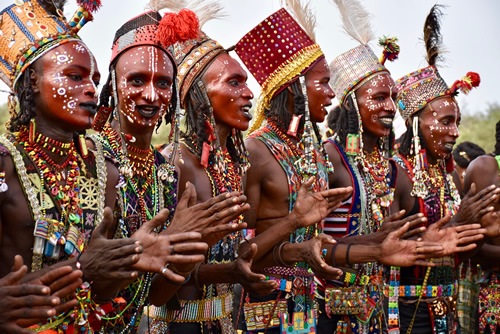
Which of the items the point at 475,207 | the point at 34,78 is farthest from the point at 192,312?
the point at 475,207

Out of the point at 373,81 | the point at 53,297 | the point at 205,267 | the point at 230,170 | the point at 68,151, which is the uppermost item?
the point at 373,81

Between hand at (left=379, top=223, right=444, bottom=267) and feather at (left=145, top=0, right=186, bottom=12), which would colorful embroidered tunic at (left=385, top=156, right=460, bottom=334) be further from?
feather at (left=145, top=0, right=186, bottom=12)

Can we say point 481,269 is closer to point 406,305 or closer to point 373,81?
point 406,305

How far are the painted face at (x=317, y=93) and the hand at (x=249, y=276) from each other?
1.68 meters

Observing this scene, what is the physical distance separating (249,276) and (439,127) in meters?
3.33

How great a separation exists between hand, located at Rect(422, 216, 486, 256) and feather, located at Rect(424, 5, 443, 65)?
7.87 feet

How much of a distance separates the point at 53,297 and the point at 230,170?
2333 mm

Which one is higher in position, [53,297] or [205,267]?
[205,267]

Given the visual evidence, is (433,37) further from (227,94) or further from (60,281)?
(60,281)

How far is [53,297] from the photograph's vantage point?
122 inches

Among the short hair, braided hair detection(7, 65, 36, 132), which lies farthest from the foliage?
braided hair detection(7, 65, 36, 132)

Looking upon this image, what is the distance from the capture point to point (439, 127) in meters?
7.29

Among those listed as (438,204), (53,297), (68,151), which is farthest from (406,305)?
(53,297)

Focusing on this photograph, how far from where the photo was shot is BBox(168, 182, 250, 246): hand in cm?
382
